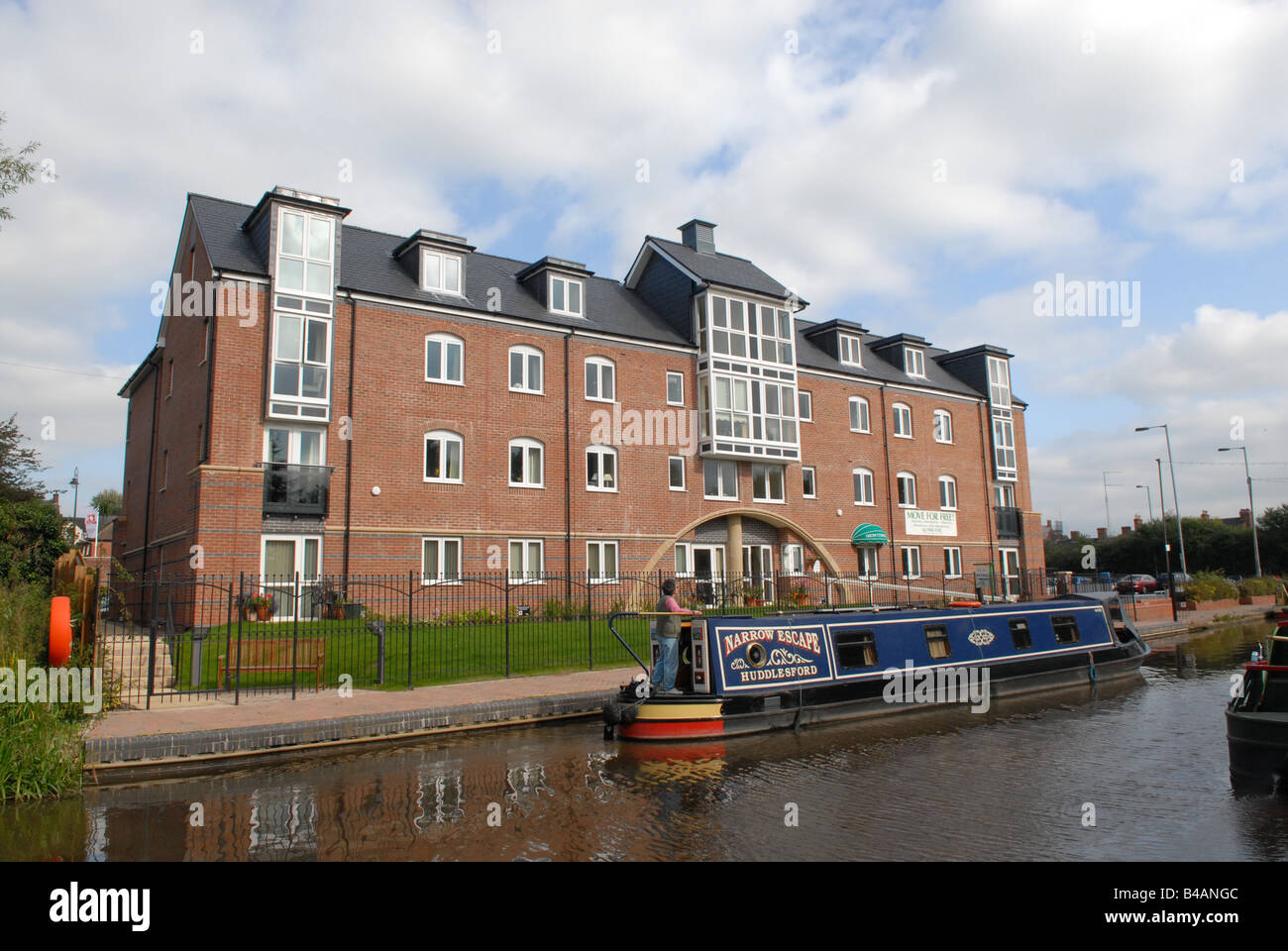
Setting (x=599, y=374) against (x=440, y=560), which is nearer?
(x=440, y=560)

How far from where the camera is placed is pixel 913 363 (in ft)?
129

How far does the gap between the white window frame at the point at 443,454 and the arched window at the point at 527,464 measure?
5.44ft

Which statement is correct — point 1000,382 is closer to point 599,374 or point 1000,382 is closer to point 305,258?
point 599,374

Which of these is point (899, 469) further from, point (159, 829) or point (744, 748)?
point (159, 829)

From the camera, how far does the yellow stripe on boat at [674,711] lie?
1201 cm

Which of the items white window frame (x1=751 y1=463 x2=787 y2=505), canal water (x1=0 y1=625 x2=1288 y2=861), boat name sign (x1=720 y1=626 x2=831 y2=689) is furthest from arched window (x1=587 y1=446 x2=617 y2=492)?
canal water (x1=0 y1=625 x2=1288 y2=861)

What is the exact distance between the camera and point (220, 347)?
70.9ft

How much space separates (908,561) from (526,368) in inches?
730

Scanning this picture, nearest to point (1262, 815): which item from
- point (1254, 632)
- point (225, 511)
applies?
point (225, 511)

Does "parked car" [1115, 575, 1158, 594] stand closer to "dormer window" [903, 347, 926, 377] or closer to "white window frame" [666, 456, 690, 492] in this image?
"dormer window" [903, 347, 926, 377]

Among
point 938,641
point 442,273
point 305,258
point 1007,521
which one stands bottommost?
point 938,641

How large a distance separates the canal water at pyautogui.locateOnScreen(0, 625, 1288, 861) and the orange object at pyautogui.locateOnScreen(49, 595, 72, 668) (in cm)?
237

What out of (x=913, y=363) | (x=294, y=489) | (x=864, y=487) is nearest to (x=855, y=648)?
(x=294, y=489)

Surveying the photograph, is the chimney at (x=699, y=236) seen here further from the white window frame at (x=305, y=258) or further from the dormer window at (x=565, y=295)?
the white window frame at (x=305, y=258)
